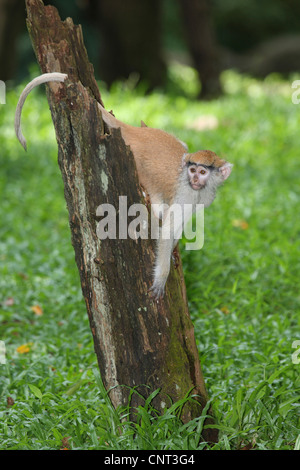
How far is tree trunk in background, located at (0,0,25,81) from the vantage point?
970 centimetres

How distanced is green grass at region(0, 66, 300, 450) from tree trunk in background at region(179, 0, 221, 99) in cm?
220

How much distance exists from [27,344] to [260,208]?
120 inches

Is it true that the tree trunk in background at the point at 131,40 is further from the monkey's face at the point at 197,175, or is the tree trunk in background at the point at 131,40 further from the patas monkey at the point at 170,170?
the monkey's face at the point at 197,175

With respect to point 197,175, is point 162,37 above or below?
above

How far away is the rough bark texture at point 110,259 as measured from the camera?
9.64 ft

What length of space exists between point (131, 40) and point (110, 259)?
31.5 feet

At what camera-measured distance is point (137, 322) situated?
3039 millimetres

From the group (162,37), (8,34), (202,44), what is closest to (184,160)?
(8,34)

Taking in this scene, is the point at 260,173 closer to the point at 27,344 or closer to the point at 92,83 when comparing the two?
the point at 27,344

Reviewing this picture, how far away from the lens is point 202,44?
1161cm

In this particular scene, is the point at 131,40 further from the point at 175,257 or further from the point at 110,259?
the point at 110,259

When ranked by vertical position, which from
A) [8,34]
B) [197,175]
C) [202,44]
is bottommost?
[197,175]

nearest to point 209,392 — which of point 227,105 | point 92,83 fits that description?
point 92,83

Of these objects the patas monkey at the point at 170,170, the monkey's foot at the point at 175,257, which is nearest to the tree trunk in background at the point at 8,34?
the patas monkey at the point at 170,170
